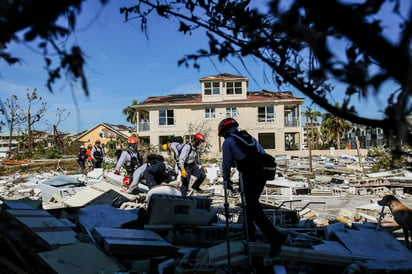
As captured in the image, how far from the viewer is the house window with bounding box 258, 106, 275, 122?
37.2 metres

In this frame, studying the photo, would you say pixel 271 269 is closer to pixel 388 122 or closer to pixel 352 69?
pixel 388 122

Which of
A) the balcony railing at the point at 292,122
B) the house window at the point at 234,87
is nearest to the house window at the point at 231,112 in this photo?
the house window at the point at 234,87

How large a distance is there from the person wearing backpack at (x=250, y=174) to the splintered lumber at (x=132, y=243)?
1.15 meters

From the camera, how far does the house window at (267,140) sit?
40.2 meters

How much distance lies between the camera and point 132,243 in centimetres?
464

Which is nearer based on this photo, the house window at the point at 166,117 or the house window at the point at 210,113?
the house window at the point at 210,113

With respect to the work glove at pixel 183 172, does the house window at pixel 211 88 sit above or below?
above

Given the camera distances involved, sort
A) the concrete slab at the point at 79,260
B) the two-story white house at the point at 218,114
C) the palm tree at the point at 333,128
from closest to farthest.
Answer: the concrete slab at the point at 79,260
the two-story white house at the point at 218,114
the palm tree at the point at 333,128

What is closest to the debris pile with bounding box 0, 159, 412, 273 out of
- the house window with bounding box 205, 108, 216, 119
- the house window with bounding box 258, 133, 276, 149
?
the house window with bounding box 205, 108, 216, 119

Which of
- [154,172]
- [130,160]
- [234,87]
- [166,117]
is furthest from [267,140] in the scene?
[154,172]

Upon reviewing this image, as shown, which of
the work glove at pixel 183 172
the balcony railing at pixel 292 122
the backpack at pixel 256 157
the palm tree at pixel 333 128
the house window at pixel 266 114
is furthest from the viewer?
the palm tree at pixel 333 128

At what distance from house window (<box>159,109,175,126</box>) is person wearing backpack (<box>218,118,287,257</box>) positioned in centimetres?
3348

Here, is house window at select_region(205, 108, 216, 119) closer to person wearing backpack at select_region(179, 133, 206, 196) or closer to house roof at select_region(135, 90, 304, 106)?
house roof at select_region(135, 90, 304, 106)

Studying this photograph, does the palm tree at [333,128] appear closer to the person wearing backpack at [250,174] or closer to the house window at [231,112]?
the house window at [231,112]
